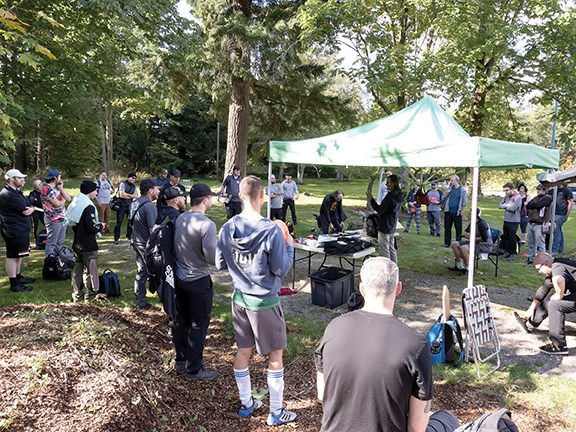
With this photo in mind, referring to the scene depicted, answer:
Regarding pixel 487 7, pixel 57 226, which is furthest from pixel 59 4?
pixel 487 7

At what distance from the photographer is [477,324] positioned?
4309 millimetres

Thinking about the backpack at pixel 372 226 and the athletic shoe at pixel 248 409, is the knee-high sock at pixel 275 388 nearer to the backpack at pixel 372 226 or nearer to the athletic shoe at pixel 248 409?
the athletic shoe at pixel 248 409

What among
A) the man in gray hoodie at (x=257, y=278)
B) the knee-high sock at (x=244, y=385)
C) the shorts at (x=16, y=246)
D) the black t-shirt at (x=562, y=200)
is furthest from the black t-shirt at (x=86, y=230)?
the black t-shirt at (x=562, y=200)

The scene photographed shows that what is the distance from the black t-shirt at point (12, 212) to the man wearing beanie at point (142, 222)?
1995 millimetres

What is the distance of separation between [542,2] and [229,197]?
1035 cm

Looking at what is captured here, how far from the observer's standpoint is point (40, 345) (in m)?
3.18

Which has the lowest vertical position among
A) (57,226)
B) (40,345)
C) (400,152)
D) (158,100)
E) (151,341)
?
(151,341)

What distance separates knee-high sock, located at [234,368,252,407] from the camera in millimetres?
3275

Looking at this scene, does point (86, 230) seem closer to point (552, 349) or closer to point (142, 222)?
point (142, 222)

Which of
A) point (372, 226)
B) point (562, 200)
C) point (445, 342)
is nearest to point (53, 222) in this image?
point (372, 226)

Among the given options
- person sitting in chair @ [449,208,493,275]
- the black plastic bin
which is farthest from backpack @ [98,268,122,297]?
person sitting in chair @ [449,208,493,275]

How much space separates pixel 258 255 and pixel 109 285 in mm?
3872

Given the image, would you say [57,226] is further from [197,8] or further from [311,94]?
[311,94]

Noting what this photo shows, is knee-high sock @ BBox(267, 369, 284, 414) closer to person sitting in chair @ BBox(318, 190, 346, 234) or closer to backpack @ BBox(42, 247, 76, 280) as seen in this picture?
backpack @ BBox(42, 247, 76, 280)
